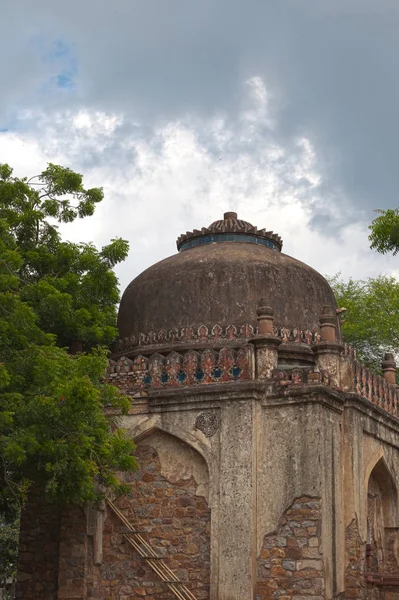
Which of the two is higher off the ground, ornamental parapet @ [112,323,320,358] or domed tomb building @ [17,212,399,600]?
ornamental parapet @ [112,323,320,358]

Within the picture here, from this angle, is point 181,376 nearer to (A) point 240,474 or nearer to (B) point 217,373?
(B) point 217,373

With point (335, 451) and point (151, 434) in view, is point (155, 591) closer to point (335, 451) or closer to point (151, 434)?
point (151, 434)

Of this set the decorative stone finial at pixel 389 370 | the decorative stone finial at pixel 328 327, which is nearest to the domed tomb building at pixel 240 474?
the decorative stone finial at pixel 328 327

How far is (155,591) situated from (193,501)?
48.1 inches

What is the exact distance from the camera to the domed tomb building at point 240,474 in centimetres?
1081

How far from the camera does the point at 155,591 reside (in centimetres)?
1127

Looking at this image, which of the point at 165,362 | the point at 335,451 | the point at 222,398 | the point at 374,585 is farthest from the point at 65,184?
the point at 374,585

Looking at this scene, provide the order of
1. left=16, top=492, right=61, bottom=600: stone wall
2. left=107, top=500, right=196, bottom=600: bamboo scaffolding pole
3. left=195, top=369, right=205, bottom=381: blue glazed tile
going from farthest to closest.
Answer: left=16, top=492, right=61, bottom=600: stone wall
left=195, top=369, right=205, bottom=381: blue glazed tile
left=107, top=500, right=196, bottom=600: bamboo scaffolding pole

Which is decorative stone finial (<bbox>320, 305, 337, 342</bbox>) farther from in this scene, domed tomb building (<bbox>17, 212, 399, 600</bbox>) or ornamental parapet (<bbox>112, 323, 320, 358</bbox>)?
ornamental parapet (<bbox>112, 323, 320, 358</bbox>)

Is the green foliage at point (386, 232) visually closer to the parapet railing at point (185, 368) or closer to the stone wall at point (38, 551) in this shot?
the parapet railing at point (185, 368)

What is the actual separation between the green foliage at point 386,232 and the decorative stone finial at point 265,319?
189 cm

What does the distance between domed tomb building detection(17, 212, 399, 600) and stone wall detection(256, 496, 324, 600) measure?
0.05 feet

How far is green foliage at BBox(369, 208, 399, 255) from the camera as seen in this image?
10.5 meters

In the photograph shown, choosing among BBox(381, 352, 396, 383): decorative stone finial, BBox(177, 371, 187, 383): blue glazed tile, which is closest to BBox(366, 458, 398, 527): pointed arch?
BBox(381, 352, 396, 383): decorative stone finial
